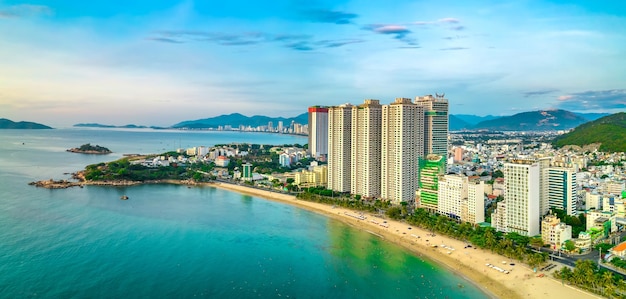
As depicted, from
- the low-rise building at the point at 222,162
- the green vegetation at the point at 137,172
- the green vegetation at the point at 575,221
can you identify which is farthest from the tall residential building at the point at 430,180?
the low-rise building at the point at 222,162

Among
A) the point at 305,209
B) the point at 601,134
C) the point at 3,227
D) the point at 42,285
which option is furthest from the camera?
the point at 601,134

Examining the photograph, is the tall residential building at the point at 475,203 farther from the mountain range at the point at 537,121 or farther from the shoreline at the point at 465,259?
the mountain range at the point at 537,121

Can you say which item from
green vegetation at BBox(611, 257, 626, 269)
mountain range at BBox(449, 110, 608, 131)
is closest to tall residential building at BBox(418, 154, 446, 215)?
green vegetation at BBox(611, 257, 626, 269)

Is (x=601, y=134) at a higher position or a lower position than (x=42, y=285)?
higher

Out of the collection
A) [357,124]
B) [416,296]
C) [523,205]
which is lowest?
[416,296]

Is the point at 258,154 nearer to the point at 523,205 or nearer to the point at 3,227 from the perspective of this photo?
the point at 3,227

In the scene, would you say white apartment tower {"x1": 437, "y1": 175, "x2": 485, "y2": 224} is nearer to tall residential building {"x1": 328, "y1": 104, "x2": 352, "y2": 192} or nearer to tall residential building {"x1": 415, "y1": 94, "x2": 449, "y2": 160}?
tall residential building {"x1": 415, "y1": 94, "x2": 449, "y2": 160}

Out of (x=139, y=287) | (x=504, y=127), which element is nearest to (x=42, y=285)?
(x=139, y=287)

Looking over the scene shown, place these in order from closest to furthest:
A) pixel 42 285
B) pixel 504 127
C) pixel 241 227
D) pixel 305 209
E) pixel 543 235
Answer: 1. pixel 42 285
2. pixel 543 235
3. pixel 241 227
4. pixel 305 209
5. pixel 504 127
